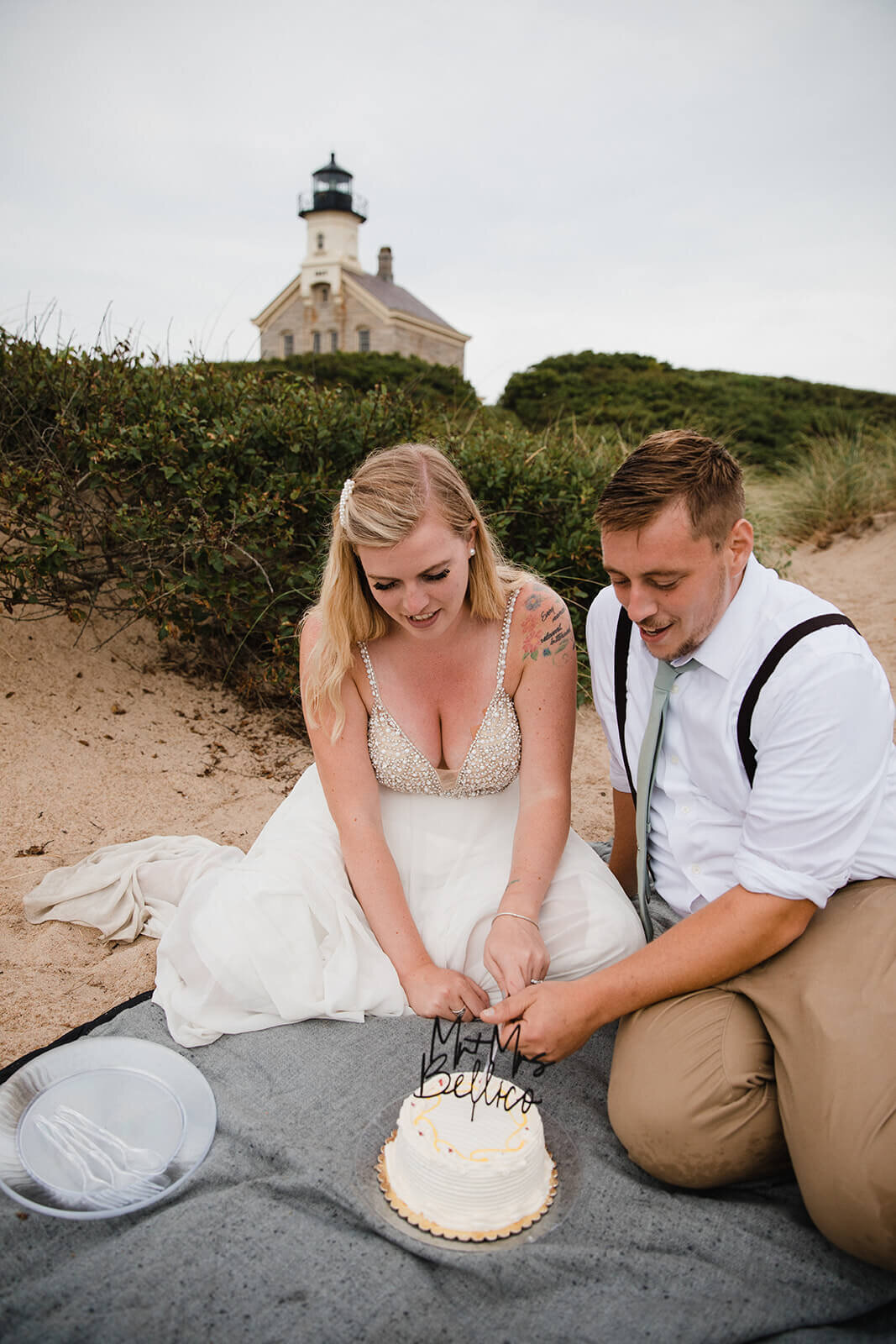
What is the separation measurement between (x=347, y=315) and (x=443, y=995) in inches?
1441

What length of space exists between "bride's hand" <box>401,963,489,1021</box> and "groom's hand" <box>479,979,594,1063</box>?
238 mm

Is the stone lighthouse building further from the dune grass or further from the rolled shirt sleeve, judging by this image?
the rolled shirt sleeve


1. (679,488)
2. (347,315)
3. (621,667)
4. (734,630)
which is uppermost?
(347,315)

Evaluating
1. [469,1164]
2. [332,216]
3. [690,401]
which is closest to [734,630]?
[469,1164]

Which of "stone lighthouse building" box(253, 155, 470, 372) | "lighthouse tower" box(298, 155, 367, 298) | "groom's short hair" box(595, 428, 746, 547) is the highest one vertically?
"lighthouse tower" box(298, 155, 367, 298)

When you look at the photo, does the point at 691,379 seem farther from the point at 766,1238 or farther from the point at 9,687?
the point at 766,1238

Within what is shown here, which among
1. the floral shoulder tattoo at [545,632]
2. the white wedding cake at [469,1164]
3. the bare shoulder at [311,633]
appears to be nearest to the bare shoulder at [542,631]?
the floral shoulder tattoo at [545,632]

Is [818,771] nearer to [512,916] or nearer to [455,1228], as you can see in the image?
[512,916]

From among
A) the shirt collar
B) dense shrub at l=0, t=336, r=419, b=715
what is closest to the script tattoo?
the shirt collar

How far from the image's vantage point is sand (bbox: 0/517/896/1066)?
329cm

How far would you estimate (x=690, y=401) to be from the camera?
1683cm

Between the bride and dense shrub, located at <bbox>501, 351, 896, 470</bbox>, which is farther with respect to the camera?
dense shrub, located at <bbox>501, 351, 896, 470</bbox>

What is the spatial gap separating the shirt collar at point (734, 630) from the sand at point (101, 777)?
2.44m

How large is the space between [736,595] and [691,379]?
17598 millimetres
